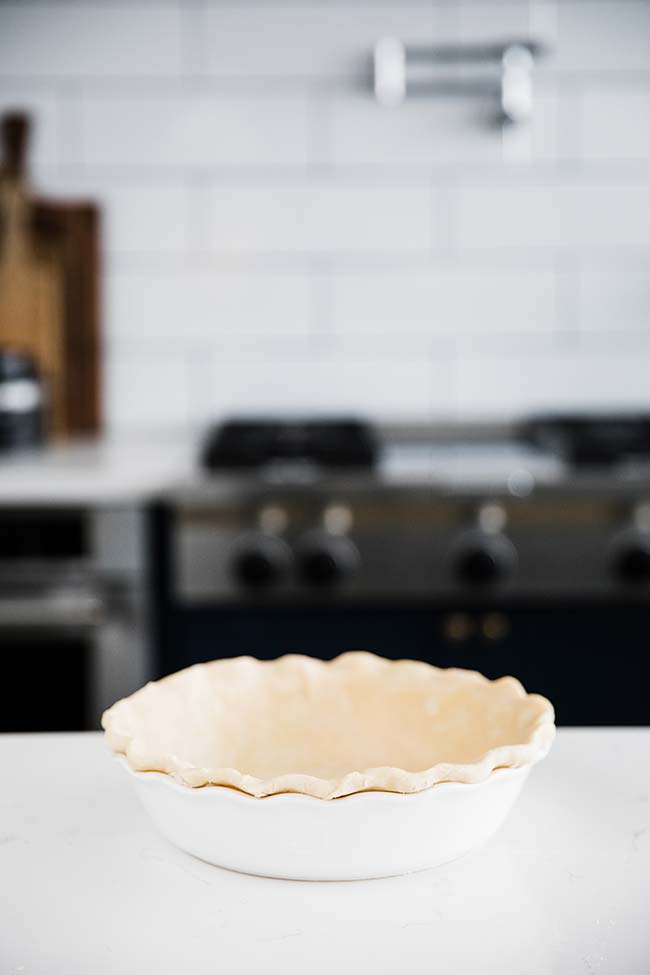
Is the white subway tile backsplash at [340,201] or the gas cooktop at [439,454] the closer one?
the gas cooktop at [439,454]

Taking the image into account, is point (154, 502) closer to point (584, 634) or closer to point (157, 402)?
point (157, 402)

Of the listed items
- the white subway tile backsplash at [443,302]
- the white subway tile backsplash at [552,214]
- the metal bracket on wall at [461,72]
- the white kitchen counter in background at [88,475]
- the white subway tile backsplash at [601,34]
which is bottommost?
the white kitchen counter in background at [88,475]

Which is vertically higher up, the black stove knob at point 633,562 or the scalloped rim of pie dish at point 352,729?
the scalloped rim of pie dish at point 352,729

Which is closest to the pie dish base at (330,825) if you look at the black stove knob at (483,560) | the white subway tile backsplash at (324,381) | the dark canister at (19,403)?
the black stove knob at (483,560)

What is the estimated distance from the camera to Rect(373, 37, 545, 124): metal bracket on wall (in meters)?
1.84

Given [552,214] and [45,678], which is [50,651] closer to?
[45,678]

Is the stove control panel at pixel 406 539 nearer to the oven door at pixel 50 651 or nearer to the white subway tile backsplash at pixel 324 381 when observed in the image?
the oven door at pixel 50 651

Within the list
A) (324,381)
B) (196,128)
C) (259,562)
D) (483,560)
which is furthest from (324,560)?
(196,128)

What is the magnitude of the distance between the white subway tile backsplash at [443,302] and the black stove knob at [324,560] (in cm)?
63

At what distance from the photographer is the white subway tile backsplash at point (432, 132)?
200 centimetres

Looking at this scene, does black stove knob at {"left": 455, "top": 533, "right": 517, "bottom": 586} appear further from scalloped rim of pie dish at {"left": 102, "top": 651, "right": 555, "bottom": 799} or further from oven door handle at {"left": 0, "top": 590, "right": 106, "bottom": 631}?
scalloped rim of pie dish at {"left": 102, "top": 651, "right": 555, "bottom": 799}

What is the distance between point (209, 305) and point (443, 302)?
444mm

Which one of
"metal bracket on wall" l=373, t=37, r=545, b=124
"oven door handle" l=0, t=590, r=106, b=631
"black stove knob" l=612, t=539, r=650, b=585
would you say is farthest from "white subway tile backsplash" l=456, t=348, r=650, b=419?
"oven door handle" l=0, t=590, r=106, b=631

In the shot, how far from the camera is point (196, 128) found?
78.9 inches
